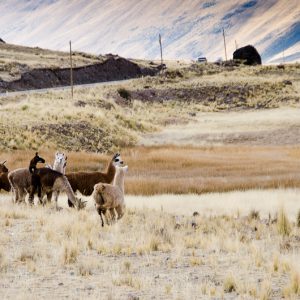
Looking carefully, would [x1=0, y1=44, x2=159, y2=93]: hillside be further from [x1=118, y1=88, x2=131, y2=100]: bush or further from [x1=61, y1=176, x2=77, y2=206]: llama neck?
[x1=61, y1=176, x2=77, y2=206]: llama neck

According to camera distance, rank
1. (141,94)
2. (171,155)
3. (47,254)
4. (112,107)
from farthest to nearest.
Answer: (141,94)
(112,107)
(171,155)
(47,254)

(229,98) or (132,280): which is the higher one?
(229,98)

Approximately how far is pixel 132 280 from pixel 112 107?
4760 centimetres

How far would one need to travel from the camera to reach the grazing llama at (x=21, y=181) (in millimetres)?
18047

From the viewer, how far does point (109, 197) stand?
15.1 metres

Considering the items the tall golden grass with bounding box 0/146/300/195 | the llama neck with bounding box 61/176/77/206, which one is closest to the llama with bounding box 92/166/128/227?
the llama neck with bounding box 61/176/77/206

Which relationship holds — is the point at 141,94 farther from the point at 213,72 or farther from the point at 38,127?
the point at 38,127

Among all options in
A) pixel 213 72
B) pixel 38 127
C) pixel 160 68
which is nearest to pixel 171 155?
pixel 38 127

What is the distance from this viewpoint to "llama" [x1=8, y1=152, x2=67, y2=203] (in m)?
18.1

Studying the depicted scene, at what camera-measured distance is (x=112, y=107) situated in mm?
58281

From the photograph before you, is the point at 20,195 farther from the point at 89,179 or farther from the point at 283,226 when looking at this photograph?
the point at 283,226

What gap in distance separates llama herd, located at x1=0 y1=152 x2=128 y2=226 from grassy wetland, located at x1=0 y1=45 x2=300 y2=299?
0.31 meters

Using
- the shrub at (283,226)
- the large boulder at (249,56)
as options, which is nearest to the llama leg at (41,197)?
the shrub at (283,226)

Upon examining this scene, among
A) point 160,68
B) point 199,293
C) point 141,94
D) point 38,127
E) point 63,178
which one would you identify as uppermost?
point 160,68
